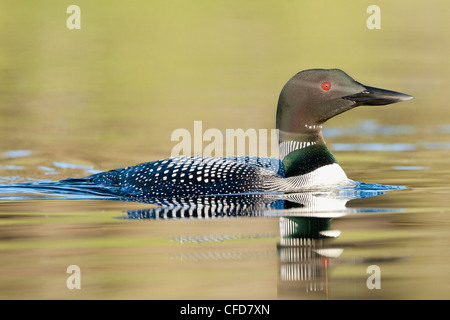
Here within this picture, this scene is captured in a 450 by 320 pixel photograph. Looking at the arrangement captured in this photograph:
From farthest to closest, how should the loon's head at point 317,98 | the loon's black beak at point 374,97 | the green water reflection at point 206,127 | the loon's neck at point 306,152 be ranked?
the loon's neck at point 306,152
the loon's head at point 317,98
the loon's black beak at point 374,97
the green water reflection at point 206,127

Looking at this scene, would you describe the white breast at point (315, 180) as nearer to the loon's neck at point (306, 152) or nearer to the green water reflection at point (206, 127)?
the loon's neck at point (306, 152)

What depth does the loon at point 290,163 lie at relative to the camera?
22.5 ft

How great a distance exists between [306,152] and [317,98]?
441 mm

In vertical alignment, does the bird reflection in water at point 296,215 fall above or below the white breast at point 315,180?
below

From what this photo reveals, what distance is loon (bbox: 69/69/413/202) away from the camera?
6.87 m

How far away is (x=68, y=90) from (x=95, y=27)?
21.9 feet

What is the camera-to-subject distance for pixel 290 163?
7121 millimetres

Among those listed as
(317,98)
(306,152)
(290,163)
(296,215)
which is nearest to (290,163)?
(290,163)

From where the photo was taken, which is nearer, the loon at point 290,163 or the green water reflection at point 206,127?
the green water reflection at point 206,127

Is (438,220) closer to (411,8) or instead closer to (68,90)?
(68,90)

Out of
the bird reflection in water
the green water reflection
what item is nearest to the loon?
the bird reflection in water

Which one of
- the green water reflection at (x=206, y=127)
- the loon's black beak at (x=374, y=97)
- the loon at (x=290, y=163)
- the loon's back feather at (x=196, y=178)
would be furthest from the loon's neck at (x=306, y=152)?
the green water reflection at (x=206, y=127)

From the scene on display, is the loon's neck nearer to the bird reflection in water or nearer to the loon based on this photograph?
the loon
